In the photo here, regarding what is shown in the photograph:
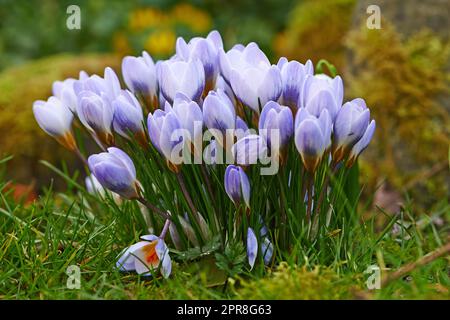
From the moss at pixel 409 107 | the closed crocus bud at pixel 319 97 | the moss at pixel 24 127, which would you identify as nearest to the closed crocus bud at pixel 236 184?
the closed crocus bud at pixel 319 97

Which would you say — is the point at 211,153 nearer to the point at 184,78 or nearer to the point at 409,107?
the point at 184,78

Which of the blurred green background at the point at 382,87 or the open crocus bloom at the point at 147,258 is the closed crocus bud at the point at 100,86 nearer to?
the open crocus bloom at the point at 147,258

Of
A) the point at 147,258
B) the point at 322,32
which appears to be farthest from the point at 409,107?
the point at 147,258

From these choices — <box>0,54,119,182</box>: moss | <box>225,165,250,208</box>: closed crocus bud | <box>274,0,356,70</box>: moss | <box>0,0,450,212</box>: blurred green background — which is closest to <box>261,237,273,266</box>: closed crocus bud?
<box>225,165,250,208</box>: closed crocus bud

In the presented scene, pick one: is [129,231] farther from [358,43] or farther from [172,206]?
[358,43]
